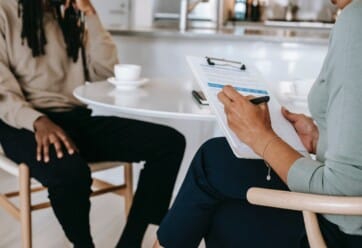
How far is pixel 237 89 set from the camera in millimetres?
1261

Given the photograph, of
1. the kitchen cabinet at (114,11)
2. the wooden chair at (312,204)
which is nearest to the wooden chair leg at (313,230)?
the wooden chair at (312,204)

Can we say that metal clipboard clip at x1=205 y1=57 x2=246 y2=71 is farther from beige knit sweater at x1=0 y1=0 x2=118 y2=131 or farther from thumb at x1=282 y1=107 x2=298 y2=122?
beige knit sweater at x1=0 y1=0 x2=118 y2=131

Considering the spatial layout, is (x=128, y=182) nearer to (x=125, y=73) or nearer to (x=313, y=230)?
(x=125, y=73)

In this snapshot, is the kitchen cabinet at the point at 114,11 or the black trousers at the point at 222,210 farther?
the kitchen cabinet at the point at 114,11

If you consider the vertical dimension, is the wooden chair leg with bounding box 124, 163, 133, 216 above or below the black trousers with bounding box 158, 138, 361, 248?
below

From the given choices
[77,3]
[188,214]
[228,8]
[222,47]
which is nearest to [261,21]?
[228,8]

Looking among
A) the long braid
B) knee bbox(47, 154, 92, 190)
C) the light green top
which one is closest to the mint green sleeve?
the light green top

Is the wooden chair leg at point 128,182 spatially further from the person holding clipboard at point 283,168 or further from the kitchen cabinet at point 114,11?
the kitchen cabinet at point 114,11

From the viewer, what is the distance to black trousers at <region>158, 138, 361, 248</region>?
1068mm

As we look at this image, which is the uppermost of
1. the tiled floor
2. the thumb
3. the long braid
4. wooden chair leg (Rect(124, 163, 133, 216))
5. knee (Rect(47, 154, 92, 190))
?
the long braid

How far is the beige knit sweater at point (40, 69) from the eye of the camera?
1626mm

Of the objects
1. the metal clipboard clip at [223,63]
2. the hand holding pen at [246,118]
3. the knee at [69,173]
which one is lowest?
the knee at [69,173]

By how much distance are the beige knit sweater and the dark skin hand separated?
0.05 m

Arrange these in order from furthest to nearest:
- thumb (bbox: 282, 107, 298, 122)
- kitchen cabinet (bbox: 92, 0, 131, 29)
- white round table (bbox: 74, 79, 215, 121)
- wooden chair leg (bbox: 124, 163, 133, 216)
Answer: kitchen cabinet (bbox: 92, 0, 131, 29), wooden chair leg (bbox: 124, 163, 133, 216), white round table (bbox: 74, 79, 215, 121), thumb (bbox: 282, 107, 298, 122)
